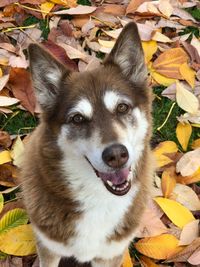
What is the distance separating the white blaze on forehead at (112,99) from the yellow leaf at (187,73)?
1.64m

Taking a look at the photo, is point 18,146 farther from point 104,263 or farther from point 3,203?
point 104,263

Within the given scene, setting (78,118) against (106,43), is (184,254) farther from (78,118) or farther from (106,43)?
(106,43)

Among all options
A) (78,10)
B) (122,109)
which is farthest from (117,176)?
(78,10)

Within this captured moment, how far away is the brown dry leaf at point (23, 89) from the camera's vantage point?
13.5 ft

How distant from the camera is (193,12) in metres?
5.16

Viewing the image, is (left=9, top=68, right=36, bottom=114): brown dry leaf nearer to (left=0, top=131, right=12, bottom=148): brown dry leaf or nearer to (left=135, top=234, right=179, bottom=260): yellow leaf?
(left=0, top=131, right=12, bottom=148): brown dry leaf

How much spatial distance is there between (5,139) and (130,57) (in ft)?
4.14

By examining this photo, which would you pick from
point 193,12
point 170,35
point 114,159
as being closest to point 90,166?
point 114,159

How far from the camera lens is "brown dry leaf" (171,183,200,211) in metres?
3.80

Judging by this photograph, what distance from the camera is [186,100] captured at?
14.1 ft

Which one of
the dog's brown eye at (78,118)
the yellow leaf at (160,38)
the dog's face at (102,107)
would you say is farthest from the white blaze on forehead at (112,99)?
the yellow leaf at (160,38)

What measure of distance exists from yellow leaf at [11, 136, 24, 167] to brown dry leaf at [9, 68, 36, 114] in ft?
1.03

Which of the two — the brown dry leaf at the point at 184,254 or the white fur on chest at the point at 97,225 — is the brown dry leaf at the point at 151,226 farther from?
the white fur on chest at the point at 97,225

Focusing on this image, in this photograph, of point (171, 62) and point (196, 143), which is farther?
point (171, 62)
